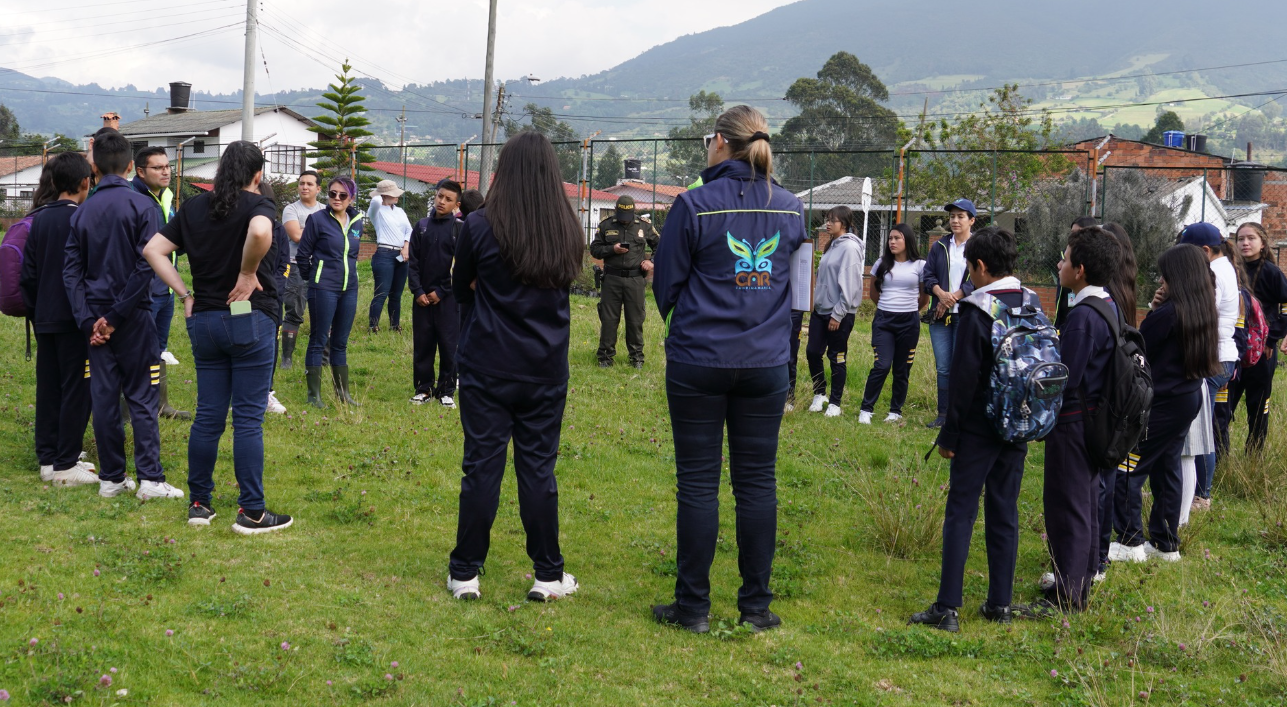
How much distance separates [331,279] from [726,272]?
5.55 m

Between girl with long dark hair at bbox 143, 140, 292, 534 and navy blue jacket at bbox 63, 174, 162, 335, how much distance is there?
2.64ft

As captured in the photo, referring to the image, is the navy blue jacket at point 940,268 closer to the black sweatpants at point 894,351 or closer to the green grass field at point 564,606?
the black sweatpants at point 894,351

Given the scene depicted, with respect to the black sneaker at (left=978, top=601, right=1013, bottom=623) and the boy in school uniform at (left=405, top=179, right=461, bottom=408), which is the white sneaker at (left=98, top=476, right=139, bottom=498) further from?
the black sneaker at (left=978, top=601, right=1013, bottom=623)

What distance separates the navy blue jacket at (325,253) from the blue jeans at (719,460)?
533 centimetres

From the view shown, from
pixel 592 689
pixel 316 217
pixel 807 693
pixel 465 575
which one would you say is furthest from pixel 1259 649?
pixel 316 217

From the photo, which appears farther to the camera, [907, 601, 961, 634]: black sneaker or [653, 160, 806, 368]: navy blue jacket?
[907, 601, 961, 634]: black sneaker

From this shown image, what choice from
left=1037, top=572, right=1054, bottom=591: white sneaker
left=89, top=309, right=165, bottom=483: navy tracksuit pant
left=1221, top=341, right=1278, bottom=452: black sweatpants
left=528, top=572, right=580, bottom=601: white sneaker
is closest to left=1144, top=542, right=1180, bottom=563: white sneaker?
left=1037, top=572, right=1054, bottom=591: white sneaker

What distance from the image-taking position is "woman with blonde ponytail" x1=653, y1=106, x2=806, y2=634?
4.18 m

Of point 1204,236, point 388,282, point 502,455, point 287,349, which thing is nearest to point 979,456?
point 502,455

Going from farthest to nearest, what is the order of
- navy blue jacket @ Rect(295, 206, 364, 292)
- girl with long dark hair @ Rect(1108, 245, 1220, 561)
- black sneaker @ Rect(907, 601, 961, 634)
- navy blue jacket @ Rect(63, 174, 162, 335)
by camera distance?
navy blue jacket @ Rect(295, 206, 364, 292) < navy blue jacket @ Rect(63, 174, 162, 335) < girl with long dark hair @ Rect(1108, 245, 1220, 561) < black sneaker @ Rect(907, 601, 961, 634)

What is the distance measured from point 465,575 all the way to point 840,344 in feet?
19.3

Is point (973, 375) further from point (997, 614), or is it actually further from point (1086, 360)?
point (997, 614)

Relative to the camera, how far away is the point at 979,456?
4.55 metres

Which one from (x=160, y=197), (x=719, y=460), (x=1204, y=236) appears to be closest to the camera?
(x=719, y=460)
